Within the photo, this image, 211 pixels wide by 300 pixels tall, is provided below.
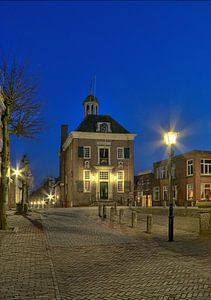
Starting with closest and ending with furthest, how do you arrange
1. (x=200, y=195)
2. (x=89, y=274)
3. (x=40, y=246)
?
(x=89, y=274) < (x=40, y=246) < (x=200, y=195)

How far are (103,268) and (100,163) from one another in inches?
1689

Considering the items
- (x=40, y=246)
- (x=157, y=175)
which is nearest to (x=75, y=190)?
(x=157, y=175)

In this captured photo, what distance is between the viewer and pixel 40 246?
38.9 ft

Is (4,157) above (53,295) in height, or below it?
above

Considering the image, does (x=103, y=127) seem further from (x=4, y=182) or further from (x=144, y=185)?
(x=4, y=182)

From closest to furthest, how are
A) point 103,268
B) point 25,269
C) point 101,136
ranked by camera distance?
point 25,269, point 103,268, point 101,136

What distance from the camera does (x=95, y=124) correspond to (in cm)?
5362

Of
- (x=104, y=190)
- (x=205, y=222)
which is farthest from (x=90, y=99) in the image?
(x=205, y=222)

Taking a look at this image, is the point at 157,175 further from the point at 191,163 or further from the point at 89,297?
the point at 89,297

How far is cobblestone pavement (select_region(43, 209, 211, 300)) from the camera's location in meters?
6.57

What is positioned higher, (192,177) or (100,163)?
(100,163)

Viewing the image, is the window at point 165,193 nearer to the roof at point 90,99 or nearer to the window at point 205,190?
the window at point 205,190

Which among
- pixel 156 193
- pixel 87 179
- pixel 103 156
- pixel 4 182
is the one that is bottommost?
pixel 156 193

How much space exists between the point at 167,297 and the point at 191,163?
136ft
